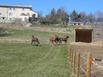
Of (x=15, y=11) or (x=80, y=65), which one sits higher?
(x=15, y=11)

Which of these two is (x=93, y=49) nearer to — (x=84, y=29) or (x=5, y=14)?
(x=84, y=29)

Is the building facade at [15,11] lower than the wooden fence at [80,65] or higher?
higher

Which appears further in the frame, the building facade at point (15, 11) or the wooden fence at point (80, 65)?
the building facade at point (15, 11)

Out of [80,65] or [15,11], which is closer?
[80,65]

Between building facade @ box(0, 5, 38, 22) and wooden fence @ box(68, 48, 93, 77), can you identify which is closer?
wooden fence @ box(68, 48, 93, 77)

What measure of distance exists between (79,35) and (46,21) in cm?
8311

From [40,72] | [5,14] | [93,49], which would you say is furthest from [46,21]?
[40,72]

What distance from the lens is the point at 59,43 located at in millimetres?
48031

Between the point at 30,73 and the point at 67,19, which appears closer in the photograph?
the point at 30,73

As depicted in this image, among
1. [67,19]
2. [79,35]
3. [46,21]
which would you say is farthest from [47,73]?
[67,19]

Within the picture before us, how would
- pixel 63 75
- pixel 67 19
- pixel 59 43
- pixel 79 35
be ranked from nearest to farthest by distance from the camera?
pixel 63 75 < pixel 79 35 < pixel 59 43 < pixel 67 19

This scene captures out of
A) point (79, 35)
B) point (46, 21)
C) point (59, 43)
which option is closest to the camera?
point (79, 35)

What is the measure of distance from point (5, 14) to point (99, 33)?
118964 millimetres

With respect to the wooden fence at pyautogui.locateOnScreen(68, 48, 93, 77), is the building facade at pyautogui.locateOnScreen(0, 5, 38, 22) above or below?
above
